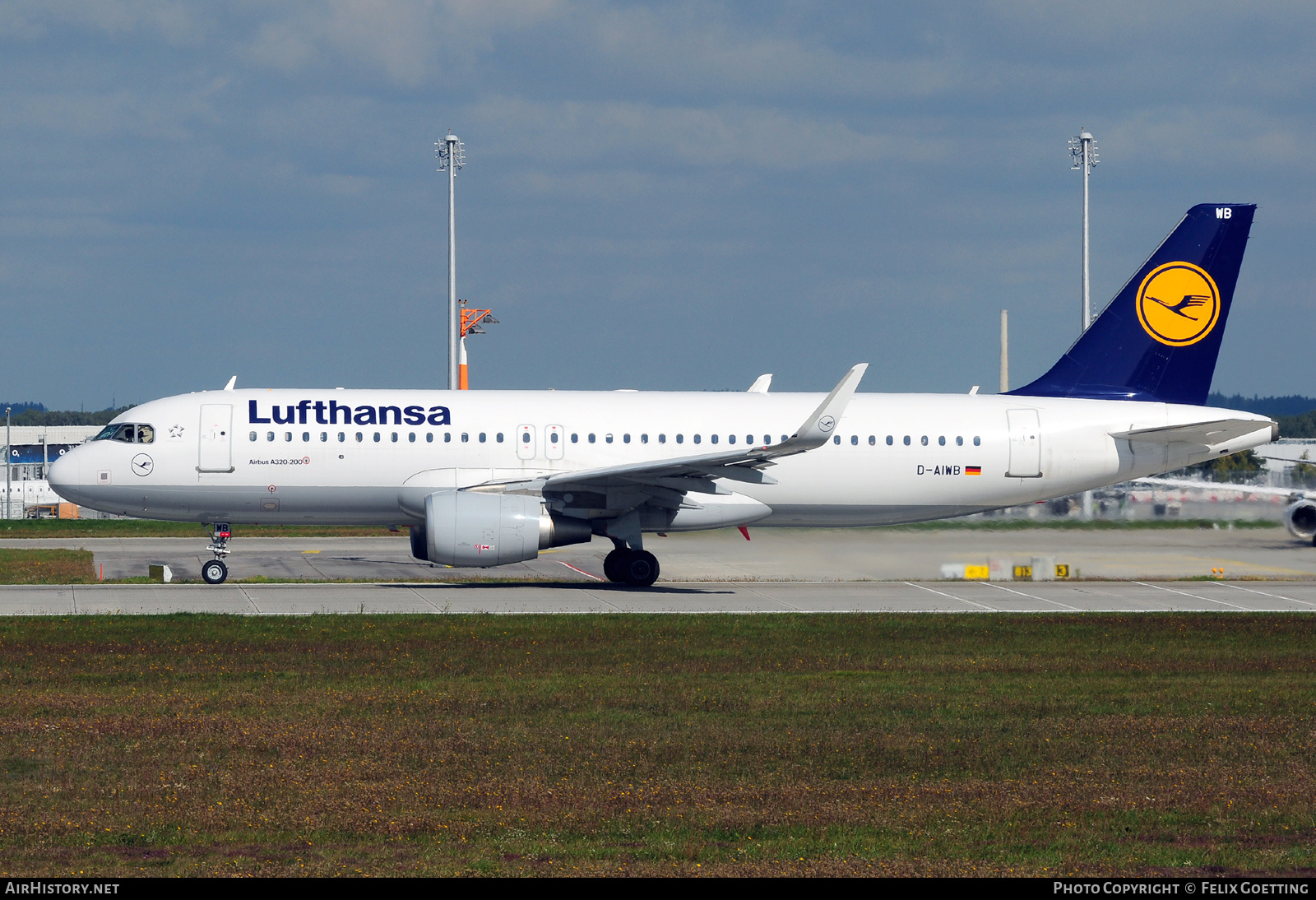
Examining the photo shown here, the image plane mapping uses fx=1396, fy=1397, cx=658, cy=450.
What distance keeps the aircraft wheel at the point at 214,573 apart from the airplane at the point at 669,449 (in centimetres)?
27

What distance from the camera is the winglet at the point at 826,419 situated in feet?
84.4

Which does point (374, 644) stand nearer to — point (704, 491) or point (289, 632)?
point (289, 632)

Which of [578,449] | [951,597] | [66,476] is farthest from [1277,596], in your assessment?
[66,476]

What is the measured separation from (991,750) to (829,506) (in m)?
17.5

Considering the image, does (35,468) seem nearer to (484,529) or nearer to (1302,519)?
(484,529)

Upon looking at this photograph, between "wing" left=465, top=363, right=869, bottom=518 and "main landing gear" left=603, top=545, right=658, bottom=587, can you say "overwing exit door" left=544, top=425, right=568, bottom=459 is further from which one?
"main landing gear" left=603, top=545, right=658, bottom=587

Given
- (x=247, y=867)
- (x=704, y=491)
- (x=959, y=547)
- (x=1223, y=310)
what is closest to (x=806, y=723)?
(x=247, y=867)

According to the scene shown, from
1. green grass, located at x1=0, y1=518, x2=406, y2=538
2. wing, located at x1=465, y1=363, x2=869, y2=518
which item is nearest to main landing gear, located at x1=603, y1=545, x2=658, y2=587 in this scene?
wing, located at x1=465, y1=363, x2=869, y2=518

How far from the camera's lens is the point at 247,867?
8.69 metres

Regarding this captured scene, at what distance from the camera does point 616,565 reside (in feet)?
95.4

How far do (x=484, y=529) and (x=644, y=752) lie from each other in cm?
1401

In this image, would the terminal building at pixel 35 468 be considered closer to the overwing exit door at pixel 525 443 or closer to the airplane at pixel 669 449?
the airplane at pixel 669 449

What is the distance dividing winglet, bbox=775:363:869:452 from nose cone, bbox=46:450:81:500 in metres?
13.9

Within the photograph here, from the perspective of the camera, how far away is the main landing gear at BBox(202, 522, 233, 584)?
28125 mm
